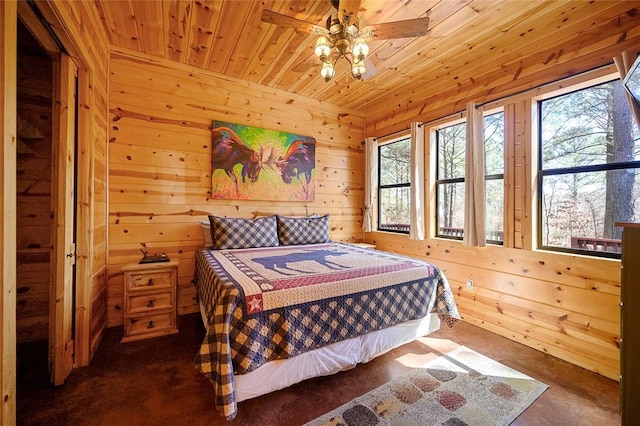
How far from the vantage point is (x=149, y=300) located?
7.32 ft

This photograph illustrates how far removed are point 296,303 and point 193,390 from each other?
0.87 m

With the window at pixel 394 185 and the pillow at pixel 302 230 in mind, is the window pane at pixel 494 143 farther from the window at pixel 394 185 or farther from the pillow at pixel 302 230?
the pillow at pixel 302 230

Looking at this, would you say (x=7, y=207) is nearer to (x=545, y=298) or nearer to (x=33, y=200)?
(x=33, y=200)

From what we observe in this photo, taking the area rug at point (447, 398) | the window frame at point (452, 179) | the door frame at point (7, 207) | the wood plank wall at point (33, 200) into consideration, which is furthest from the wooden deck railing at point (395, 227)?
the wood plank wall at point (33, 200)

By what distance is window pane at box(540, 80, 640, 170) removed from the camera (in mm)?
1896

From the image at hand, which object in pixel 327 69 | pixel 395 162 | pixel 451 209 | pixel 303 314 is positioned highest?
pixel 327 69

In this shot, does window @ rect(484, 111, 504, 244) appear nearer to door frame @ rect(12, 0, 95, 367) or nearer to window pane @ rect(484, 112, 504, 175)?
window pane @ rect(484, 112, 504, 175)

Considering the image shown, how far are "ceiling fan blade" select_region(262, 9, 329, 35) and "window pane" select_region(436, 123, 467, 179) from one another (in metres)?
2.05

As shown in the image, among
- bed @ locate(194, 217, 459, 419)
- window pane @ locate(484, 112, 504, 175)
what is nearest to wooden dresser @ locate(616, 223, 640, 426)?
bed @ locate(194, 217, 459, 419)

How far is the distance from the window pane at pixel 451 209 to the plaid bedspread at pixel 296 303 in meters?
1.12

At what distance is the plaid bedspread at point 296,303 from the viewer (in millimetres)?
→ 1349

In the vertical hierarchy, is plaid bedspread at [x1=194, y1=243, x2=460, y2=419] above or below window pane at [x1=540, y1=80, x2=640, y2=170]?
below

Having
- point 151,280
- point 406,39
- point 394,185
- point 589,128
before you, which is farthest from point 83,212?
point 589,128

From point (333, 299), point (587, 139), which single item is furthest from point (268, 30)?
point (587, 139)
